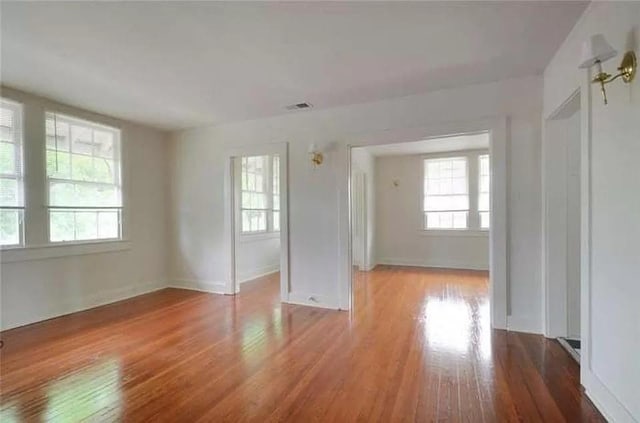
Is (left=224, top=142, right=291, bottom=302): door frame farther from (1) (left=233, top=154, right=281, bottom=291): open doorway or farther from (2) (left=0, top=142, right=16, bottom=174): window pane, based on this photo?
(2) (left=0, top=142, right=16, bottom=174): window pane

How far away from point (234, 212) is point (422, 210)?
421cm

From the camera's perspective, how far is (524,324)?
3328mm

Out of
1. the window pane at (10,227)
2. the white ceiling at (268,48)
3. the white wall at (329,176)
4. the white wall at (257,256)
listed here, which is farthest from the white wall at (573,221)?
the window pane at (10,227)

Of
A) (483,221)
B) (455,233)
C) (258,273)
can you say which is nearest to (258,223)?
(258,273)

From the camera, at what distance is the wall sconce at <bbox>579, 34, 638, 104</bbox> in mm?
1709

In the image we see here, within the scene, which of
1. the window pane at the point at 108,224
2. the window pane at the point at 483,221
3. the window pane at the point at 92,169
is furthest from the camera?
the window pane at the point at 483,221

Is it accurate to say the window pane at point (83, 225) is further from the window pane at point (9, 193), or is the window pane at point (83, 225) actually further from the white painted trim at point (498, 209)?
the white painted trim at point (498, 209)

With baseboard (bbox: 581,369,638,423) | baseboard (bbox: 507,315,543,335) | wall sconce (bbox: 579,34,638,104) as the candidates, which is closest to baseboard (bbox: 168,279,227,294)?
baseboard (bbox: 507,315,543,335)

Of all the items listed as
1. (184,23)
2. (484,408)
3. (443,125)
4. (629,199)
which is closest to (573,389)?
(484,408)

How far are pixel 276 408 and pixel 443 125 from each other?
124 inches

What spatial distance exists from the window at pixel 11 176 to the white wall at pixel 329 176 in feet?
6.59

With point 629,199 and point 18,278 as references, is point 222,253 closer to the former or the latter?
point 18,278

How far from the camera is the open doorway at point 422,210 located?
6.54 metres

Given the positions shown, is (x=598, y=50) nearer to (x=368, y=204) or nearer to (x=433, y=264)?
(x=368, y=204)
